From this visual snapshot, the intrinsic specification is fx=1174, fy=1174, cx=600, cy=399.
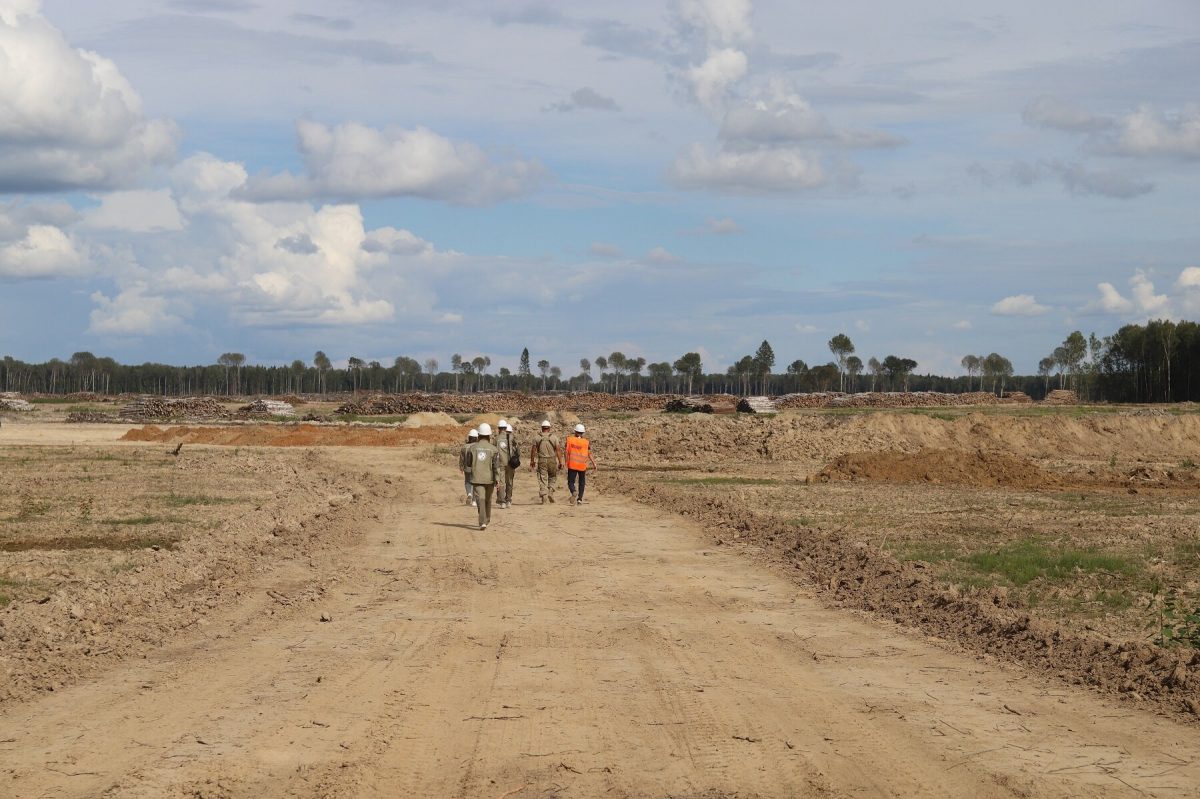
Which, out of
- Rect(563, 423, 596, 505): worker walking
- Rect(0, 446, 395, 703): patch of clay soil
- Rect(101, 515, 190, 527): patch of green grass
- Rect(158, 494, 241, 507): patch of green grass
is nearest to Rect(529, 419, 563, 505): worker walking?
Rect(563, 423, 596, 505): worker walking

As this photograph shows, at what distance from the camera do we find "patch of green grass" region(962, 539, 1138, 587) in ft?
53.4

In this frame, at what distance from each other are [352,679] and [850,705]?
13.6 ft

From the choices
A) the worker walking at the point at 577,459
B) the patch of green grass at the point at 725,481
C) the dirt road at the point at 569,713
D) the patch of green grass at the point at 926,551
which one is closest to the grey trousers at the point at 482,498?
the worker walking at the point at 577,459

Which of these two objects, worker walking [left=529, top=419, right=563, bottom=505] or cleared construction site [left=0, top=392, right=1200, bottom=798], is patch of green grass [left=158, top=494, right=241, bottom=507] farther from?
worker walking [left=529, top=419, right=563, bottom=505]

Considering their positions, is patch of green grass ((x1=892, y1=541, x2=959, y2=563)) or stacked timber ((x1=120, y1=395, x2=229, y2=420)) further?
stacked timber ((x1=120, y1=395, x2=229, y2=420))

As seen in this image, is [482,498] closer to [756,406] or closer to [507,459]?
[507,459]

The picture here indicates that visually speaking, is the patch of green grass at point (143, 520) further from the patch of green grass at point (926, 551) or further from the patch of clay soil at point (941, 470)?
the patch of clay soil at point (941, 470)

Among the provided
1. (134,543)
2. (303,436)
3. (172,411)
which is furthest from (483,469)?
(172,411)

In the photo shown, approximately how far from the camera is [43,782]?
7.23 m

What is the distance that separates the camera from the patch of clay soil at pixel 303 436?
185 ft

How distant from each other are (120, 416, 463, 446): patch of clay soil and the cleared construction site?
26.5 m

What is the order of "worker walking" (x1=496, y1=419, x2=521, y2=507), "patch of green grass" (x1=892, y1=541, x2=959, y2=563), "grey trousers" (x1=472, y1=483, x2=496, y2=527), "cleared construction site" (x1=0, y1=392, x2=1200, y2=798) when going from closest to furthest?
"cleared construction site" (x1=0, y1=392, x2=1200, y2=798) < "patch of green grass" (x1=892, y1=541, x2=959, y2=563) < "grey trousers" (x1=472, y1=483, x2=496, y2=527) < "worker walking" (x1=496, y1=419, x2=521, y2=507)

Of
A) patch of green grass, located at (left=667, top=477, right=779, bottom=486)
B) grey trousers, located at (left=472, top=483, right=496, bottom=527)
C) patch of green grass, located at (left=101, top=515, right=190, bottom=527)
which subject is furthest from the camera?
patch of green grass, located at (left=667, top=477, right=779, bottom=486)

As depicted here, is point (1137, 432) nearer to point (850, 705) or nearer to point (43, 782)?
point (850, 705)
